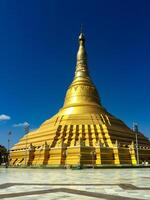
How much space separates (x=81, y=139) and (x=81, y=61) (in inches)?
1064

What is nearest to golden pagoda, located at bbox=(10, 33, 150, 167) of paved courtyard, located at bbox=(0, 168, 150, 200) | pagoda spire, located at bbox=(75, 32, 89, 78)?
pagoda spire, located at bbox=(75, 32, 89, 78)

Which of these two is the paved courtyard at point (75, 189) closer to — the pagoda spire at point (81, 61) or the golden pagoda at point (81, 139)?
the golden pagoda at point (81, 139)

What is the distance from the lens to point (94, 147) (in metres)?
50.5

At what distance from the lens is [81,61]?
7406 cm

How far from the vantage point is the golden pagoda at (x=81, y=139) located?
1982 inches

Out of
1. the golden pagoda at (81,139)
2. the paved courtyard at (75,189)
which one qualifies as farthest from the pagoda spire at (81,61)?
the paved courtyard at (75,189)

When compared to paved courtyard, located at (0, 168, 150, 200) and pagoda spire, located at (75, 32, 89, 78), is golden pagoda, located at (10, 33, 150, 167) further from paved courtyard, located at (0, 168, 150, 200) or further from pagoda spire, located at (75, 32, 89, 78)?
paved courtyard, located at (0, 168, 150, 200)

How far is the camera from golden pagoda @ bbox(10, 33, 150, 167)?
50.3 metres

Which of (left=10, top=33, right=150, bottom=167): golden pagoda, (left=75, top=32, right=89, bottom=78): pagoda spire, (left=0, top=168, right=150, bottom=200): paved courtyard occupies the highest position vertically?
(left=75, top=32, right=89, bottom=78): pagoda spire

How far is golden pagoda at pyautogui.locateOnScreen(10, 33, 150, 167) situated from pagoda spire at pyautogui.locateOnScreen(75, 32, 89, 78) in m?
0.25

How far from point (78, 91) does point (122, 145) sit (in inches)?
751

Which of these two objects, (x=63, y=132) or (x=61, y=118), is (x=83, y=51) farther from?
(x=63, y=132)

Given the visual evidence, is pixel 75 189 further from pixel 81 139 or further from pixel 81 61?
pixel 81 61

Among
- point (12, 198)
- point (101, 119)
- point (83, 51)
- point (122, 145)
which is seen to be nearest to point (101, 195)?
point (12, 198)
